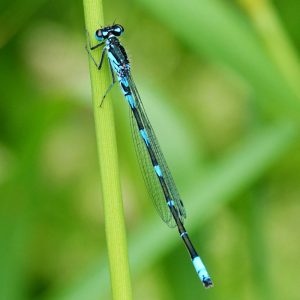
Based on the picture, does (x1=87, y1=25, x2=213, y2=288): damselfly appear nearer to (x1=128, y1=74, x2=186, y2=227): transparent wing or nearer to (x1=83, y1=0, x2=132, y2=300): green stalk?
(x1=128, y1=74, x2=186, y2=227): transparent wing

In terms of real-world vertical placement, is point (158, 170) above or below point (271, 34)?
below

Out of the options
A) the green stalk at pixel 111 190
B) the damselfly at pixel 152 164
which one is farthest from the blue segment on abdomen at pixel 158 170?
the green stalk at pixel 111 190

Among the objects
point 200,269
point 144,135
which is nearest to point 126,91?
point 144,135

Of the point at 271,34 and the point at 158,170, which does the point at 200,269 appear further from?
the point at 271,34

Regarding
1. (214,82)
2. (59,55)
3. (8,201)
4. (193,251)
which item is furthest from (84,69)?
(193,251)

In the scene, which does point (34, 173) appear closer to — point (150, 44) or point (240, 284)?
point (240, 284)

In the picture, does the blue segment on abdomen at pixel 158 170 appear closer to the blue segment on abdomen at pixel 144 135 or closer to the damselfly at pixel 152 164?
the damselfly at pixel 152 164

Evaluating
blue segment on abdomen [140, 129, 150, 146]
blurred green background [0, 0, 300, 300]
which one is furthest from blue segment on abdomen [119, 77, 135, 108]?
blurred green background [0, 0, 300, 300]
